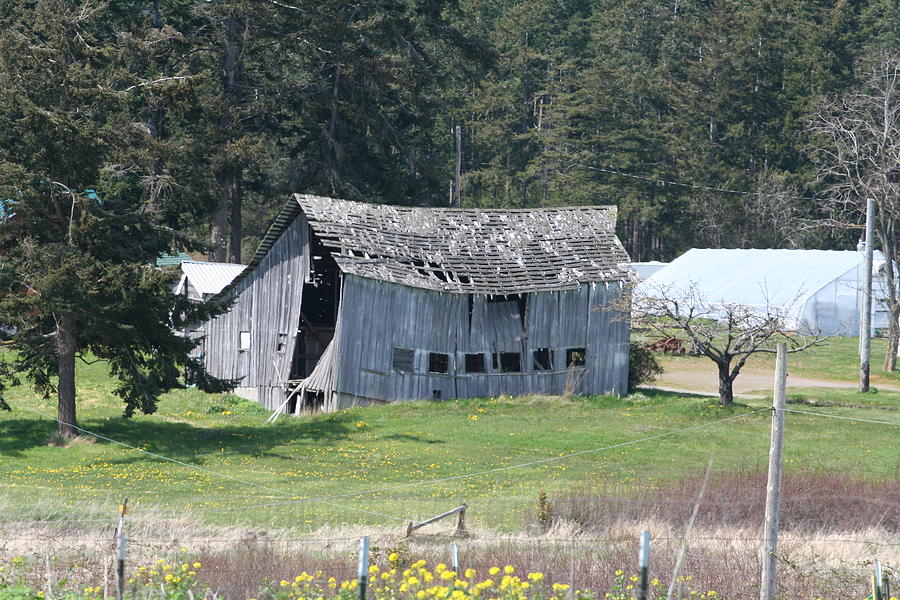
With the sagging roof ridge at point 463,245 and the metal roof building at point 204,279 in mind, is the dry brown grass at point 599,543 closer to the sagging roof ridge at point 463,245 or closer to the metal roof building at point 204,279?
the sagging roof ridge at point 463,245

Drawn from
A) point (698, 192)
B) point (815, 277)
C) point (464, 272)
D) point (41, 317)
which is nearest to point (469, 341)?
point (464, 272)

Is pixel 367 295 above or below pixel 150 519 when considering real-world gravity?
above

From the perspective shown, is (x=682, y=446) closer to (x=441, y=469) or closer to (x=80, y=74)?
(x=441, y=469)

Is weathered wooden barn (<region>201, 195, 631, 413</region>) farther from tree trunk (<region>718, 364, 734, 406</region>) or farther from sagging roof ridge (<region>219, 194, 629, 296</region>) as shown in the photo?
tree trunk (<region>718, 364, 734, 406</region>)

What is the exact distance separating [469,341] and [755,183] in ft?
196

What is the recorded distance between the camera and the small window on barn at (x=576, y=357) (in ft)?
140

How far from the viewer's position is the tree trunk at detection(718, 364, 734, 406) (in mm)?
38375

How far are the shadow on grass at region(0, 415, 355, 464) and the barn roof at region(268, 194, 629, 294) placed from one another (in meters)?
5.59

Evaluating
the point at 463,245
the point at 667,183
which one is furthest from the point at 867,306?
the point at 667,183

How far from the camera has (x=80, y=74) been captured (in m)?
33.9

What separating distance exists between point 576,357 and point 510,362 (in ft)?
7.79

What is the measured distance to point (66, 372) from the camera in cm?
3362

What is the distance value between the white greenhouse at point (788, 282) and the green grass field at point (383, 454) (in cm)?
2122

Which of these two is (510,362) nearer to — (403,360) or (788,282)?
(403,360)
